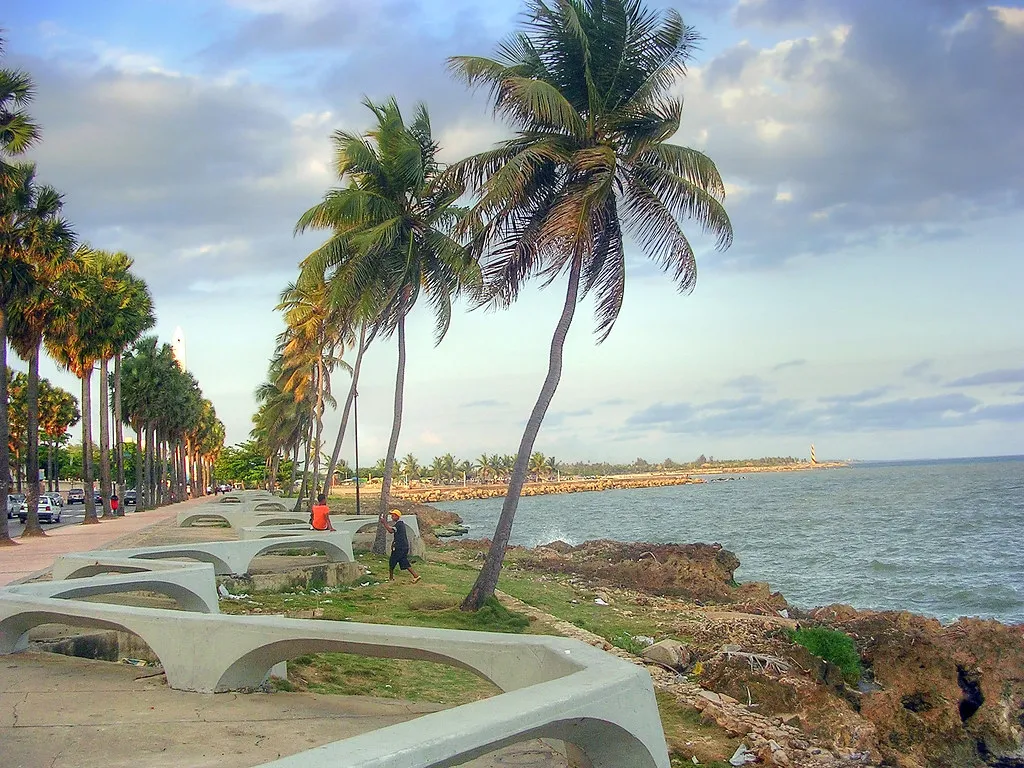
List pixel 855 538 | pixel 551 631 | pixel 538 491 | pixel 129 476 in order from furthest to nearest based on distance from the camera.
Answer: pixel 538 491
pixel 129 476
pixel 855 538
pixel 551 631

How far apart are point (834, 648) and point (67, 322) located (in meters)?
26.9

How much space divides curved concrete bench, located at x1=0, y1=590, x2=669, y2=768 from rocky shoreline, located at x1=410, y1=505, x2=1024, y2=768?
407cm

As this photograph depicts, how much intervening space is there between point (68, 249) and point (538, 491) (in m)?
136

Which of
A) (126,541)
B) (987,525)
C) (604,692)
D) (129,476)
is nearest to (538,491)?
(129,476)

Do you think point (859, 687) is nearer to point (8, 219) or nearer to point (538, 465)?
point (8, 219)

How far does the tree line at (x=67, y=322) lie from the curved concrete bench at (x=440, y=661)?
18933 mm

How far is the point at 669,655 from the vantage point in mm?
13086

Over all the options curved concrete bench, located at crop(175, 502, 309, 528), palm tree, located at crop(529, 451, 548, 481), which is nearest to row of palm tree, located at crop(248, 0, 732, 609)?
curved concrete bench, located at crop(175, 502, 309, 528)

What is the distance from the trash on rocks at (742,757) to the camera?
8.63m

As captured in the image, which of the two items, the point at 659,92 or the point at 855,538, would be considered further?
the point at 855,538

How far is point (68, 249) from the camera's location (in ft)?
86.8

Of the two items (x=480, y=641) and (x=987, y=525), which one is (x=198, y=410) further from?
(x=480, y=641)

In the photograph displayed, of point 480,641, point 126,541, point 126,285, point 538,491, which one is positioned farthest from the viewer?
point 538,491

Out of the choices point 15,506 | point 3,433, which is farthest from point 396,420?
point 15,506
